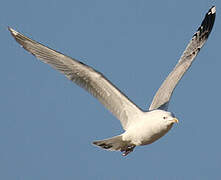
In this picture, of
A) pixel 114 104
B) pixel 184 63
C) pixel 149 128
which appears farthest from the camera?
pixel 184 63

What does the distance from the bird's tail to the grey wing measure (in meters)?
0.93

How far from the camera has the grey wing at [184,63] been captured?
30.4 feet

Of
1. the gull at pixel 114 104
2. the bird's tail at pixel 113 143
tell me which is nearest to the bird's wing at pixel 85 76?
the gull at pixel 114 104

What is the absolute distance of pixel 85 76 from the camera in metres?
8.22

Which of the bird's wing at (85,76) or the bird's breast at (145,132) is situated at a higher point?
the bird's wing at (85,76)

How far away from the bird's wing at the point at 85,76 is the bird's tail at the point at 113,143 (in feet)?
1.34

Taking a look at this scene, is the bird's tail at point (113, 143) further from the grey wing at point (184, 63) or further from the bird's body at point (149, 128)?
the grey wing at point (184, 63)

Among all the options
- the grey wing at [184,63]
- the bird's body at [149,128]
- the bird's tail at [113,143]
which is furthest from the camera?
the grey wing at [184,63]

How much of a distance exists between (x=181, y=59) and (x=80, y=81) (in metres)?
2.72

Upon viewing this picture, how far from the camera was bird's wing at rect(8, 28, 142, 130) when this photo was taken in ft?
26.4

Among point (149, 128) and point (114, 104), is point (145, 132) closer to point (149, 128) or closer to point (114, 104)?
point (149, 128)

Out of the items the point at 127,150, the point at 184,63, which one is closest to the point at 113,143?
the point at 127,150

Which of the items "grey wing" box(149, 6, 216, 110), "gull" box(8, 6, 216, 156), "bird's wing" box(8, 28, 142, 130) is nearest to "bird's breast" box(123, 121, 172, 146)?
"gull" box(8, 6, 216, 156)

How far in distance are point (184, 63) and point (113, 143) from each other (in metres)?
2.29
